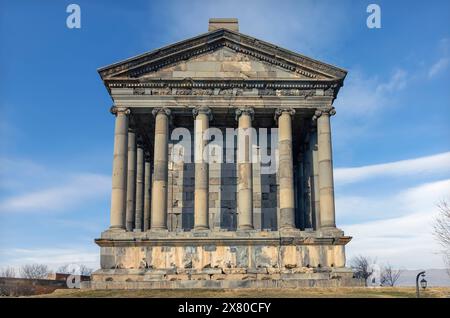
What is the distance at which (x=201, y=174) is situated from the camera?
31219 mm

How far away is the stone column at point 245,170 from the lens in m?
30.6

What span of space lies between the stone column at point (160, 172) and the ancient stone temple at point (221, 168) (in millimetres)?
64

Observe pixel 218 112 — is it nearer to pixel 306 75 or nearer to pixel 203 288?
pixel 306 75

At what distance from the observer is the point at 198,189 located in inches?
1219

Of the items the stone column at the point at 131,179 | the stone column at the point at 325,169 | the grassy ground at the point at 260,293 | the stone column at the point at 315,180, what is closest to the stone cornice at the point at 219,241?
the stone column at the point at 325,169

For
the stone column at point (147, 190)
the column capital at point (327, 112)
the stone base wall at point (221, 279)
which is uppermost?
the column capital at point (327, 112)

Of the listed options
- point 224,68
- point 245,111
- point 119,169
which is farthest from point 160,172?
point 224,68

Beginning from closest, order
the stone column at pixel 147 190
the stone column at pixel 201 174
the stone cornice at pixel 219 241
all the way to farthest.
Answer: the stone cornice at pixel 219 241 < the stone column at pixel 201 174 < the stone column at pixel 147 190

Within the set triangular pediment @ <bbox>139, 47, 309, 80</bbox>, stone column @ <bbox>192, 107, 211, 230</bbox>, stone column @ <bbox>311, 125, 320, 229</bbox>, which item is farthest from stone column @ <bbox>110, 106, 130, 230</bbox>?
stone column @ <bbox>311, 125, 320, 229</bbox>

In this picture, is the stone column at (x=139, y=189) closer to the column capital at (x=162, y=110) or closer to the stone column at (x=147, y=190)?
the stone column at (x=147, y=190)

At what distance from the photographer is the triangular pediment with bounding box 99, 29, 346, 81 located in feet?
107

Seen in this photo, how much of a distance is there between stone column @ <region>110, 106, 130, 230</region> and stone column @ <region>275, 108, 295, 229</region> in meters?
9.34

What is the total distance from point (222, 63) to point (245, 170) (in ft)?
23.4

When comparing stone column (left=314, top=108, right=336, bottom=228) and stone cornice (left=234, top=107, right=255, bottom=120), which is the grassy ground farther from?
stone cornice (left=234, top=107, right=255, bottom=120)
